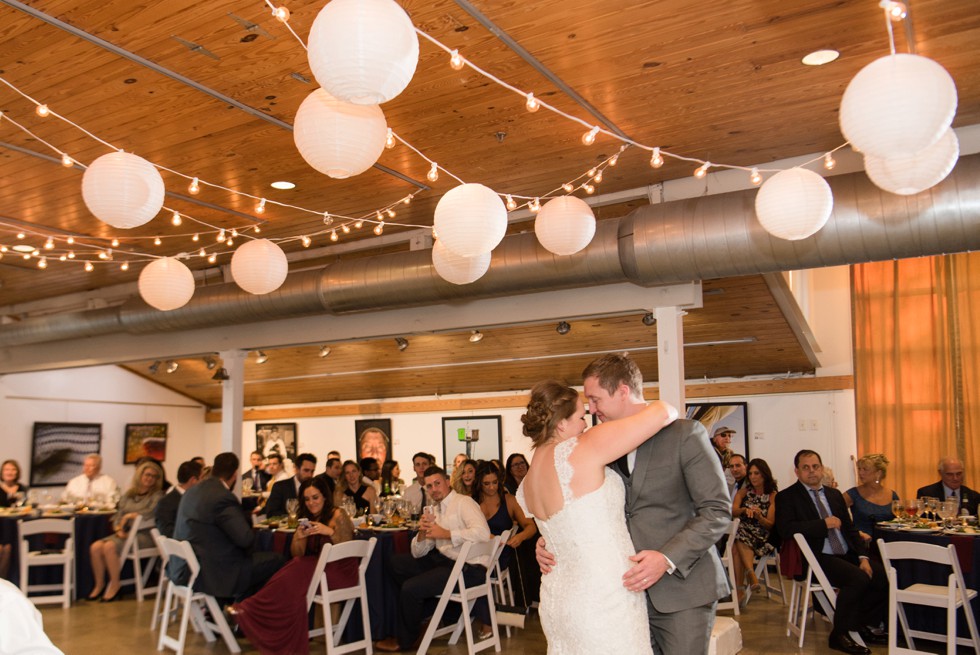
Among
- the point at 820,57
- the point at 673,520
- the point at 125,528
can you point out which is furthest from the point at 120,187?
the point at 125,528

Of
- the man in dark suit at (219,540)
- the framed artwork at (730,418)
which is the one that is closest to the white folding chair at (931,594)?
the man in dark suit at (219,540)

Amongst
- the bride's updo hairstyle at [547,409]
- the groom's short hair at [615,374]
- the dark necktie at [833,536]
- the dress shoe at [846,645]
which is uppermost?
the groom's short hair at [615,374]

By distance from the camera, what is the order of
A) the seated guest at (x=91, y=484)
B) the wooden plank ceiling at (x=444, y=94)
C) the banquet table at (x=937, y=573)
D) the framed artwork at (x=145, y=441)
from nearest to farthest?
the wooden plank ceiling at (x=444, y=94) < the banquet table at (x=937, y=573) < the seated guest at (x=91, y=484) < the framed artwork at (x=145, y=441)

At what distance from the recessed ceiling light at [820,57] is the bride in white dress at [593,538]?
2.55 metres

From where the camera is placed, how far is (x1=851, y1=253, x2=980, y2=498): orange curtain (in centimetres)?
1005

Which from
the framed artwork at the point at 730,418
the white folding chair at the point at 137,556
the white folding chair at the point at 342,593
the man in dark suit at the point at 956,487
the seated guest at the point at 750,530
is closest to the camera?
the white folding chair at the point at 342,593

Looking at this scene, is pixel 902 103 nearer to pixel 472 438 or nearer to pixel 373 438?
pixel 472 438

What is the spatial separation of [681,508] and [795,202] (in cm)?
195

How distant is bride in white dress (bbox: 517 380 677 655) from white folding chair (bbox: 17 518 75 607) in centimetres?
672

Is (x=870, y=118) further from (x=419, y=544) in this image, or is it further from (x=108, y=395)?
(x=108, y=395)

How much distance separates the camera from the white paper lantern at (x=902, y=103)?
2748mm

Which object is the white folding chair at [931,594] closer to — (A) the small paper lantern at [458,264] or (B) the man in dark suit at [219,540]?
(A) the small paper lantern at [458,264]

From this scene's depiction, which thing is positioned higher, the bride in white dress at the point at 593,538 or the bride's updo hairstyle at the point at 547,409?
the bride's updo hairstyle at the point at 547,409

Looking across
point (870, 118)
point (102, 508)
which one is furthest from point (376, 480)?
point (870, 118)
